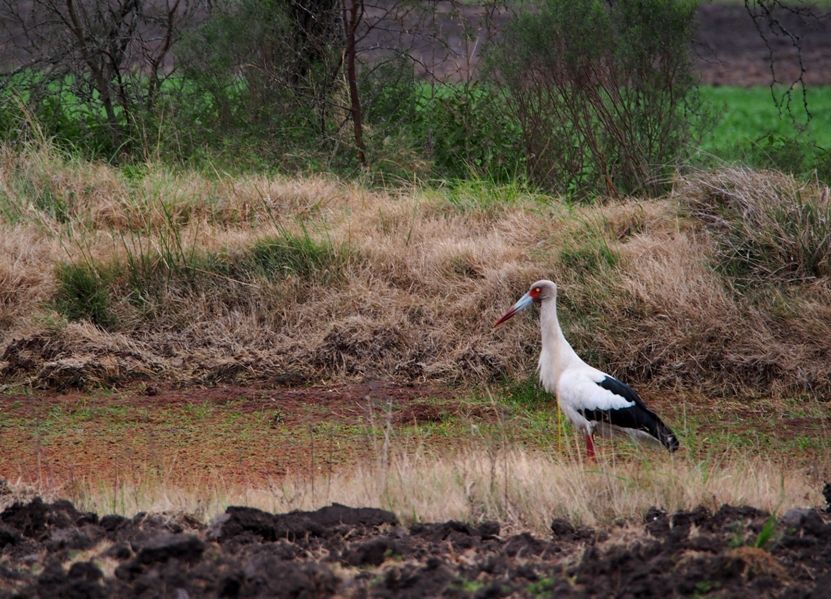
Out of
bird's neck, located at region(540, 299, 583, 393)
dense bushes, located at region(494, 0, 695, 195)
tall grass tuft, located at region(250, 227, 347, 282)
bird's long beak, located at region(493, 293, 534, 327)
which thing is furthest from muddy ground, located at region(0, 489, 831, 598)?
dense bushes, located at region(494, 0, 695, 195)

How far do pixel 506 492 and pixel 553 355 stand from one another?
1906mm

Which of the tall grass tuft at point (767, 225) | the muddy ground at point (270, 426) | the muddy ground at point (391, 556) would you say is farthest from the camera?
the tall grass tuft at point (767, 225)

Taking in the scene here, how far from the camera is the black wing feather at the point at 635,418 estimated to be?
6.23 metres

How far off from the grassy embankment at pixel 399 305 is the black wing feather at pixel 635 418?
0.56 feet

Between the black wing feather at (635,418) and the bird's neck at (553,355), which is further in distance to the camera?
the bird's neck at (553,355)

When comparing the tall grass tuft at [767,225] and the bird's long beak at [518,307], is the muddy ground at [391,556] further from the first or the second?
the tall grass tuft at [767,225]

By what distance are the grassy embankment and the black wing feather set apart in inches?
6.7

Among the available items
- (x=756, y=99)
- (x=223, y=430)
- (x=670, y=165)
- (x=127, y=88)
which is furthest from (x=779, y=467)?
(x=756, y=99)

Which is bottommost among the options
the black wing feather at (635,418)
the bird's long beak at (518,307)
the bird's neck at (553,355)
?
the black wing feather at (635,418)

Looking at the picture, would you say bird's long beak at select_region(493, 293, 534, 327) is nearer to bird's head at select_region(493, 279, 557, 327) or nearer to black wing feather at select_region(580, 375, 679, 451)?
bird's head at select_region(493, 279, 557, 327)

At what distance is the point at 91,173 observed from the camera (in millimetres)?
10289

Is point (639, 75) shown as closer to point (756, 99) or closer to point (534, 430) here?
point (534, 430)

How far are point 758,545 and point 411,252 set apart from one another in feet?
17.0

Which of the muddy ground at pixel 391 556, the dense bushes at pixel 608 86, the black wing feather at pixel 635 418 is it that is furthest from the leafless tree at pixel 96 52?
the muddy ground at pixel 391 556
